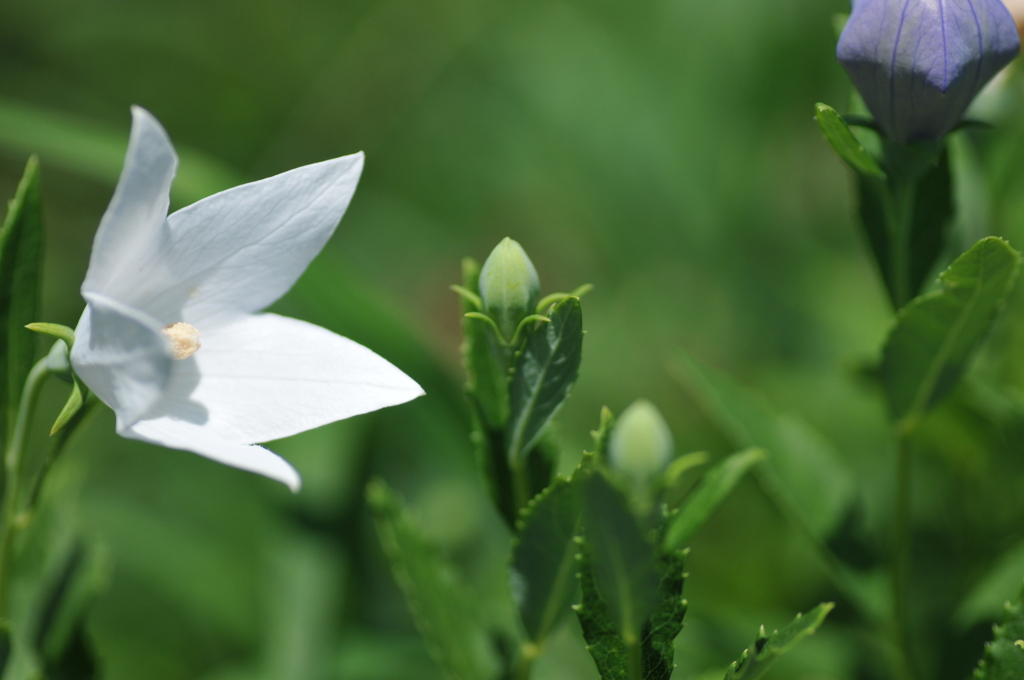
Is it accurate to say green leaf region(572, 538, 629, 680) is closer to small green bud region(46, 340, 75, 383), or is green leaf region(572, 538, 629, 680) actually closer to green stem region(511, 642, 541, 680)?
green stem region(511, 642, 541, 680)

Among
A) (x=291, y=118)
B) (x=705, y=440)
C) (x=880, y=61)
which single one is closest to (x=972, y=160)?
(x=880, y=61)

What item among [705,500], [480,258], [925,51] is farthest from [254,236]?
[480,258]

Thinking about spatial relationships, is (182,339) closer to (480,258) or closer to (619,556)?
(619,556)

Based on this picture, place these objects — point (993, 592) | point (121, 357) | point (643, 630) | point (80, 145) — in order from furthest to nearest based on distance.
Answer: point (80, 145), point (993, 592), point (643, 630), point (121, 357)

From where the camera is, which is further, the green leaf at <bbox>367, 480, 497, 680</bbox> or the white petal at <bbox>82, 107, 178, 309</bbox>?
the green leaf at <bbox>367, 480, 497, 680</bbox>

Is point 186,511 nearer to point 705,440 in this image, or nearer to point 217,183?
point 217,183

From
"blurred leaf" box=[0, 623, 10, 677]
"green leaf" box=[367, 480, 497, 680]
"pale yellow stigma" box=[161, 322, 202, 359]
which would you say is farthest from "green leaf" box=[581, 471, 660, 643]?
"blurred leaf" box=[0, 623, 10, 677]
